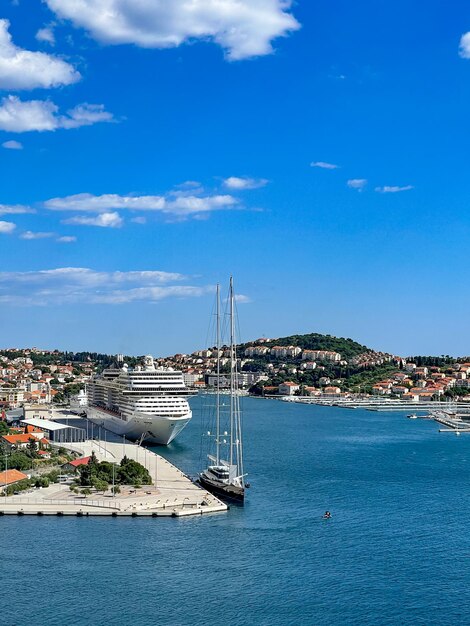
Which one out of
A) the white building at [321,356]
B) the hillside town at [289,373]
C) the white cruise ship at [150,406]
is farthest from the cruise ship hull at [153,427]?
the white building at [321,356]

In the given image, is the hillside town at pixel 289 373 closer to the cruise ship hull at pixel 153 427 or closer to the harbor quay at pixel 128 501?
the cruise ship hull at pixel 153 427

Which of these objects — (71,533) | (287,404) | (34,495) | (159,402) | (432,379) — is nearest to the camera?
(71,533)

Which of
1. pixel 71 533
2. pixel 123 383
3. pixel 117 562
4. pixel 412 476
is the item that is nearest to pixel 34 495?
pixel 71 533

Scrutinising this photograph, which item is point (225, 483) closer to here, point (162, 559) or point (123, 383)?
point (162, 559)

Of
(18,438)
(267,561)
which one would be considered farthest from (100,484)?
(18,438)

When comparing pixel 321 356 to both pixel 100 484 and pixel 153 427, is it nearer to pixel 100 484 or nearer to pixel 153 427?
pixel 153 427

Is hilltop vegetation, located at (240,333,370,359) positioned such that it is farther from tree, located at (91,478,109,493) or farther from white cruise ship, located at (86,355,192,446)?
tree, located at (91,478,109,493)
